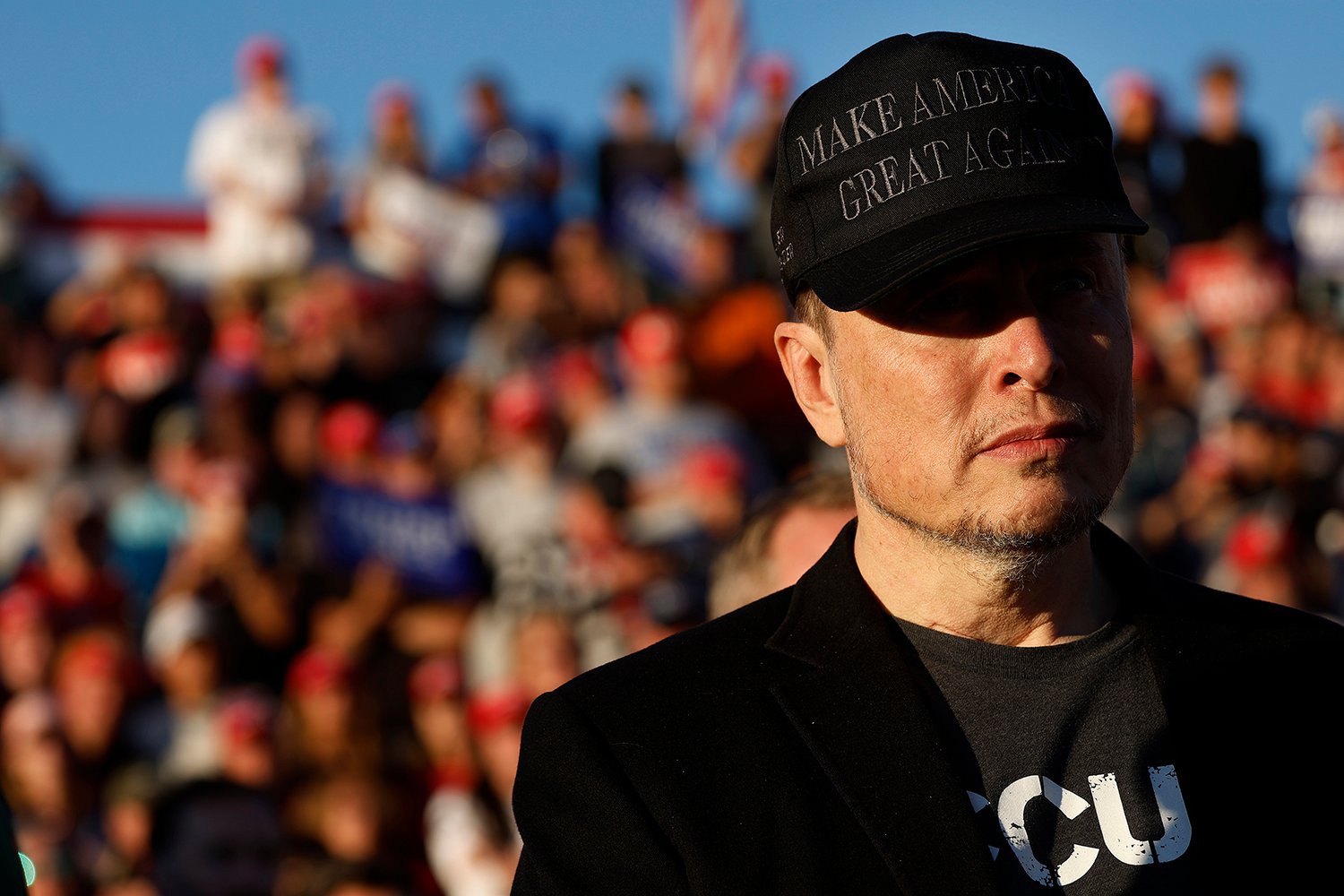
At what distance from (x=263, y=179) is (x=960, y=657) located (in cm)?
885

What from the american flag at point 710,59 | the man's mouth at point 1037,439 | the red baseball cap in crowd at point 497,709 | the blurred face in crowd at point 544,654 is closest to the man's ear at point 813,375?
the man's mouth at point 1037,439

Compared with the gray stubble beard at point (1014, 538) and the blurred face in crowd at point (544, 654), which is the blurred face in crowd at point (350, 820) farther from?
the gray stubble beard at point (1014, 538)

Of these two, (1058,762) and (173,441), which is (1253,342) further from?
(1058,762)

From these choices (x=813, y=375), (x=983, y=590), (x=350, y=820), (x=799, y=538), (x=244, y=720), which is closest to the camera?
(x=983, y=590)

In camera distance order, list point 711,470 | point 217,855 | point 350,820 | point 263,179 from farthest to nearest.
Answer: point 263,179 → point 711,470 → point 350,820 → point 217,855

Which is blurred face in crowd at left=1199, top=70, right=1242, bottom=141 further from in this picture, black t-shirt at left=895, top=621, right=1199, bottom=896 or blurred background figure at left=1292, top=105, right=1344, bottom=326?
black t-shirt at left=895, top=621, right=1199, bottom=896

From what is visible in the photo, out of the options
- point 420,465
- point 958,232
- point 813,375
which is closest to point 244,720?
point 420,465

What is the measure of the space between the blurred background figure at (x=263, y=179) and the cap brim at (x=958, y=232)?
8.51m

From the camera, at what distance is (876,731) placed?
6.56ft

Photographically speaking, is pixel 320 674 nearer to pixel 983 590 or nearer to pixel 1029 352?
pixel 983 590

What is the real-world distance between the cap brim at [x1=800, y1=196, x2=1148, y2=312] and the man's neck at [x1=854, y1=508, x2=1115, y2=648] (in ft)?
1.00

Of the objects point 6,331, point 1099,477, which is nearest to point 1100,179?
point 1099,477

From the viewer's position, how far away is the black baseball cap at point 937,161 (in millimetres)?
1970

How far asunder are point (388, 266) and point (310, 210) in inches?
22.9
